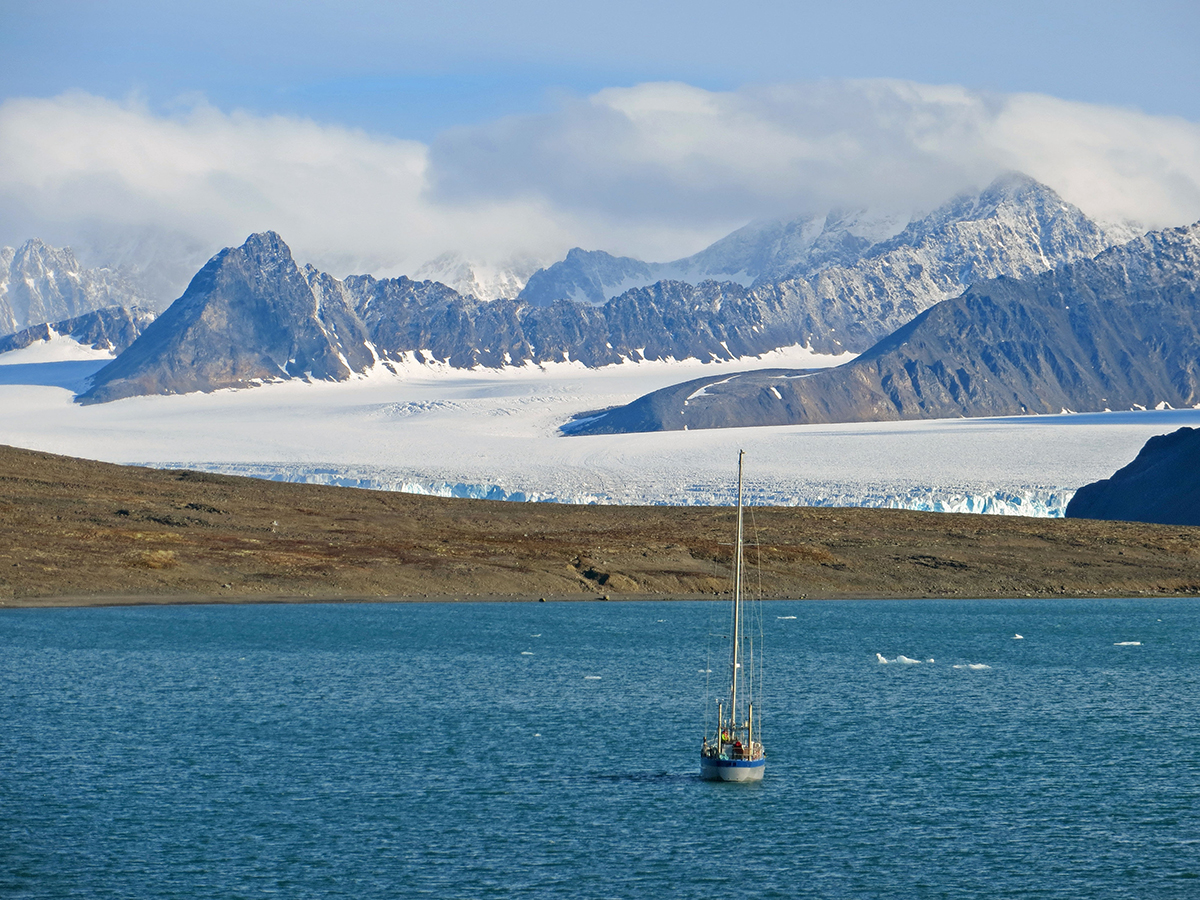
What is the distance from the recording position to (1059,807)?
36.1 metres

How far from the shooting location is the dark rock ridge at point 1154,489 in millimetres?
127438

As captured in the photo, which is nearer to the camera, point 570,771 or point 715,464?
point 570,771

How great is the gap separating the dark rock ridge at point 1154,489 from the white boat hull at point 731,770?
95.4 meters

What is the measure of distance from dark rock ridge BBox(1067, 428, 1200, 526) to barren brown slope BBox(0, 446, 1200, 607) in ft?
47.0

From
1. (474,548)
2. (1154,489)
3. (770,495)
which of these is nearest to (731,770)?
(474,548)

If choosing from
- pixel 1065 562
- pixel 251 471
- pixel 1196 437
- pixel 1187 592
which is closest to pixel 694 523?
pixel 1065 562

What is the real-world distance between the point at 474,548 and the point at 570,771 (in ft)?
198

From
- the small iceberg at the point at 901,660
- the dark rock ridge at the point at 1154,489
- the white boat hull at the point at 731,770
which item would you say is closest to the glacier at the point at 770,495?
the dark rock ridge at the point at 1154,489

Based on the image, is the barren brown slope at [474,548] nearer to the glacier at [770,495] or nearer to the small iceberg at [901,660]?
the glacier at [770,495]

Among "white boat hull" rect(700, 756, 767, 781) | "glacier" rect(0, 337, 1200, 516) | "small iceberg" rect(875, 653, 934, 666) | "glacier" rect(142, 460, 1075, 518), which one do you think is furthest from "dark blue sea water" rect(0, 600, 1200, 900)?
"glacier" rect(0, 337, 1200, 516)

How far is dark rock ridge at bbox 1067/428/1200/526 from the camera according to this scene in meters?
127

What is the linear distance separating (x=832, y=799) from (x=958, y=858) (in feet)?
17.9

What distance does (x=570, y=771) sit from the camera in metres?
39.4

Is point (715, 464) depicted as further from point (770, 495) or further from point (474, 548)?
point (474, 548)
